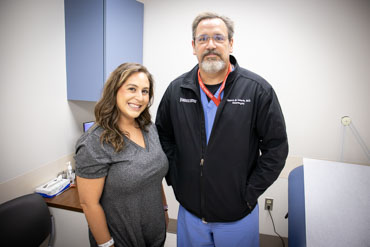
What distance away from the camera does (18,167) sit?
1542 mm

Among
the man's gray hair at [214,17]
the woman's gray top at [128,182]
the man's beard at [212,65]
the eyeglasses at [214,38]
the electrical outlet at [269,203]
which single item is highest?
the man's gray hair at [214,17]

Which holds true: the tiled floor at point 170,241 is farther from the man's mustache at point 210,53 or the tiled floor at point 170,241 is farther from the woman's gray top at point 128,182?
the man's mustache at point 210,53

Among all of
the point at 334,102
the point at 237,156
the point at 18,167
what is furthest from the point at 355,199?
the point at 18,167

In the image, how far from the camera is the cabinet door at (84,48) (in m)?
1.81

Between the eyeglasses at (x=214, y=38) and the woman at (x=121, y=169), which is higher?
the eyeglasses at (x=214, y=38)

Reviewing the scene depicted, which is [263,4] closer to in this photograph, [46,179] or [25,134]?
[25,134]

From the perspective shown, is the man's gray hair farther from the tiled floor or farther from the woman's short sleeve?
the tiled floor

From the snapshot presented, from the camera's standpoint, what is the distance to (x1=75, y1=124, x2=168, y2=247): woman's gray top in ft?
3.41

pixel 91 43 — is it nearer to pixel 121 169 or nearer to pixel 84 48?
pixel 84 48

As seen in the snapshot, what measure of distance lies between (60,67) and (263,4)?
1.93 metres

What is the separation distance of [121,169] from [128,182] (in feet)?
0.24

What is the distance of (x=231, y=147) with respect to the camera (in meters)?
1.21

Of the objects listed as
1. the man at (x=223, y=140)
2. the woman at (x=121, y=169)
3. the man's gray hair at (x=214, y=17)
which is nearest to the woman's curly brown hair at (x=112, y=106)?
the woman at (x=121, y=169)

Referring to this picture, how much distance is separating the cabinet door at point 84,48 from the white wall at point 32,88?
2.3 inches
